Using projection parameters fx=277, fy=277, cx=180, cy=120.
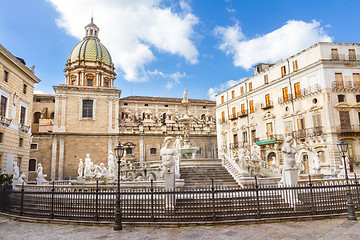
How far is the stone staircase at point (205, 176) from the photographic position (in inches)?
538

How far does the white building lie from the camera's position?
79.6ft

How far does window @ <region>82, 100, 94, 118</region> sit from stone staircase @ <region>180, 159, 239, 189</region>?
1042 inches

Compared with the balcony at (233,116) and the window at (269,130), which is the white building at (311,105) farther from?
the balcony at (233,116)

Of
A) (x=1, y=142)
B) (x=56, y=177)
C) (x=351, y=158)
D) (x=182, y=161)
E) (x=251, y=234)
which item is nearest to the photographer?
(x=251, y=234)

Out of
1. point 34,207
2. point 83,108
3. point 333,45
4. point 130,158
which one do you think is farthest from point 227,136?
point 34,207

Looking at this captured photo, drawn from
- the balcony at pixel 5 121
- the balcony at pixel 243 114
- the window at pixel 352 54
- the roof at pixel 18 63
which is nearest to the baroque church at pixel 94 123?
the balcony at pixel 243 114

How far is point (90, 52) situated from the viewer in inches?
1788

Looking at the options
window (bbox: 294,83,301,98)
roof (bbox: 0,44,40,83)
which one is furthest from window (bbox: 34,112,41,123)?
window (bbox: 294,83,301,98)

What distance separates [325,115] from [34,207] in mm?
23563

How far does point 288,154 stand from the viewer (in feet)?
31.9

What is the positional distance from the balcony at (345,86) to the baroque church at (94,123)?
20237 mm

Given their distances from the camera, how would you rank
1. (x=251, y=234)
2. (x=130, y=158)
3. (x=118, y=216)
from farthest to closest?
(x=130, y=158) < (x=118, y=216) < (x=251, y=234)

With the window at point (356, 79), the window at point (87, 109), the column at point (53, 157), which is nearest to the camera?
the window at point (356, 79)

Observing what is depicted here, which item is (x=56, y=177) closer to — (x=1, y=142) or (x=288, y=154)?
(x=1, y=142)
